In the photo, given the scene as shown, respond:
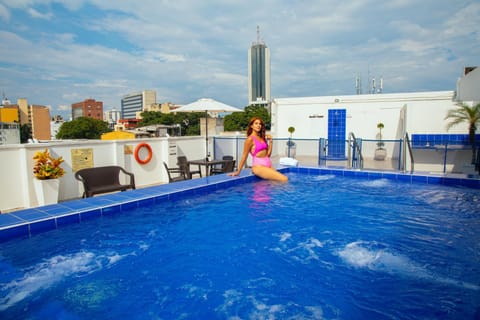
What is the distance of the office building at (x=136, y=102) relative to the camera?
545 feet

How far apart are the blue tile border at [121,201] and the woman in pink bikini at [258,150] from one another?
1.09ft

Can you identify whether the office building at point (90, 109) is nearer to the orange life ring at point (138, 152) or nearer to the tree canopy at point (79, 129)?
the tree canopy at point (79, 129)

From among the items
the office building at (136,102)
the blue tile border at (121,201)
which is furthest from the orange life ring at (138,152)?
the office building at (136,102)

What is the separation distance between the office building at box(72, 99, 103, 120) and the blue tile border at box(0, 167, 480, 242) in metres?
163

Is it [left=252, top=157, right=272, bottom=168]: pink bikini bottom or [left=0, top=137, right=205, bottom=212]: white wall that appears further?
[left=252, top=157, right=272, bottom=168]: pink bikini bottom

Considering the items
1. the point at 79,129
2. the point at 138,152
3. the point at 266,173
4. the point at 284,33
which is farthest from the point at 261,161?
the point at 79,129

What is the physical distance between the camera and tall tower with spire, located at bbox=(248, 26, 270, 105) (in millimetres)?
162875

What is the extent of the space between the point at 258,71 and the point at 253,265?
167 meters

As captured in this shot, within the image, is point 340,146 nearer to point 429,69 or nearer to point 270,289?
point 270,289

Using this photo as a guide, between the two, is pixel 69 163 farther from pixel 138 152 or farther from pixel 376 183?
pixel 376 183

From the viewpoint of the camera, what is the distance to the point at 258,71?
538ft

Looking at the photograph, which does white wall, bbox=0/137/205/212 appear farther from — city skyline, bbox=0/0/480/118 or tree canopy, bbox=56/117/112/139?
tree canopy, bbox=56/117/112/139

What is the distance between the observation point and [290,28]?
49.9 ft

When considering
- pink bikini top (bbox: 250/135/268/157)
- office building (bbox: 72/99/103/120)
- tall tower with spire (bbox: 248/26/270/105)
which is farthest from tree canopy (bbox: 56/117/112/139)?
tall tower with spire (bbox: 248/26/270/105)
